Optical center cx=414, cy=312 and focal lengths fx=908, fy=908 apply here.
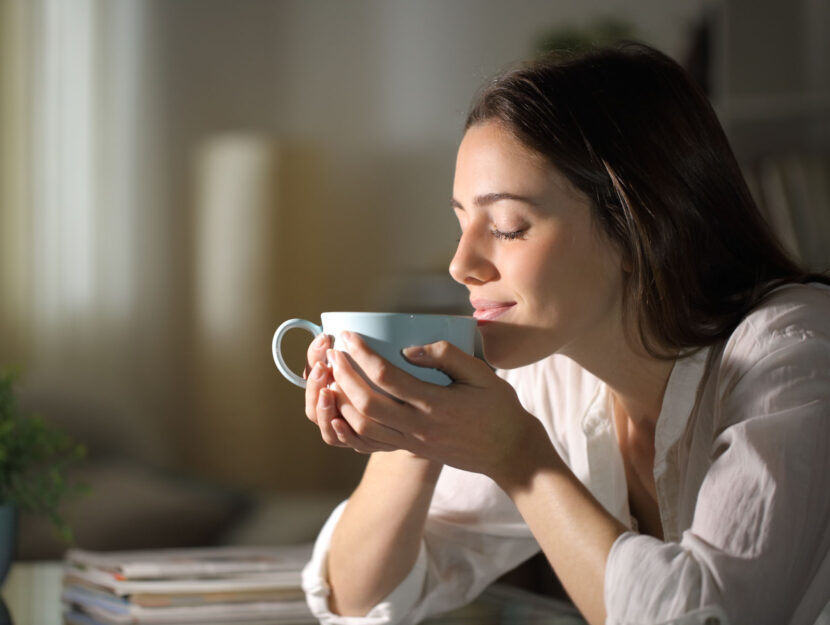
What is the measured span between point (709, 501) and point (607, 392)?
0.38 m

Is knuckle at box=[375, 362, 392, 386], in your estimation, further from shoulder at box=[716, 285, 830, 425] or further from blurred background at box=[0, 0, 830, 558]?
blurred background at box=[0, 0, 830, 558]

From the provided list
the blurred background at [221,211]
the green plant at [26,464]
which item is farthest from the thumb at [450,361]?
the blurred background at [221,211]

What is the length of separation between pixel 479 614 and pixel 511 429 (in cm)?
33

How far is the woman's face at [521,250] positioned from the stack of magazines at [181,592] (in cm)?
39

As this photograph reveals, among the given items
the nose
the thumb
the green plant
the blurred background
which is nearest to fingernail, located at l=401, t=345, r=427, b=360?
the thumb

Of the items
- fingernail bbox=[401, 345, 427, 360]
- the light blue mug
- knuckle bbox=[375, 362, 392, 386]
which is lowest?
knuckle bbox=[375, 362, 392, 386]

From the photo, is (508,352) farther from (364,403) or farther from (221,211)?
(221,211)

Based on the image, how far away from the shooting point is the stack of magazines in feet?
3.16

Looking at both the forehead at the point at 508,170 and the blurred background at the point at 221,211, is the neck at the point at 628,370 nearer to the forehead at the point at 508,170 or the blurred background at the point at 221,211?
the forehead at the point at 508,170

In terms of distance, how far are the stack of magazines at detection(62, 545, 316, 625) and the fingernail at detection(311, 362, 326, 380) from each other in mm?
363

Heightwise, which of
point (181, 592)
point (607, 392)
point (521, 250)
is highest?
point (521, 250)

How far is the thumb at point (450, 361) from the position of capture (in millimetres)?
704

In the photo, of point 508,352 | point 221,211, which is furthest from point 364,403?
point 221,211

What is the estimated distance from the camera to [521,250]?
828 mm
